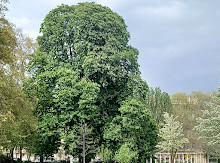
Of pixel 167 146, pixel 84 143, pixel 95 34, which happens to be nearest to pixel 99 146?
pixel 84 143

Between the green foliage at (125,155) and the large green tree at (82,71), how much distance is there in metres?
2.39

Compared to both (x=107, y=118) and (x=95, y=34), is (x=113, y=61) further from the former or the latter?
(x=107, y=118)

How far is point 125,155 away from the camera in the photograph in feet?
69.3

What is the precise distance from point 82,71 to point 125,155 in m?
7.85

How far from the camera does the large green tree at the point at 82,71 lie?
864 inches

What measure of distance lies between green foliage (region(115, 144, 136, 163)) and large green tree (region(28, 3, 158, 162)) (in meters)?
2.39

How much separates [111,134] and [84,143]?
7.38 ft

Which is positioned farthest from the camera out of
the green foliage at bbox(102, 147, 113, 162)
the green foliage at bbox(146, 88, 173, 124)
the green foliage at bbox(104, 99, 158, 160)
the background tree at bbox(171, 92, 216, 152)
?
the background tree at bbox(171, 92, 216, 152)

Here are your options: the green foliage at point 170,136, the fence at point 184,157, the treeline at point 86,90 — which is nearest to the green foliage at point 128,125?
the treeline at point 86,90

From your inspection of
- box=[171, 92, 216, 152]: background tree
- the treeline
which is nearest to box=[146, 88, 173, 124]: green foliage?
box=[171, 92, 216, 152]: background tree

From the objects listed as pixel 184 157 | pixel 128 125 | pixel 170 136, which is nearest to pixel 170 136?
pixel 170 136

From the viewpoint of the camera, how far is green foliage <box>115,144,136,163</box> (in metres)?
21.2

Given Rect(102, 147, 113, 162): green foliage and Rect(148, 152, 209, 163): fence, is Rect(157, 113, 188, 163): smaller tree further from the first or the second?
Rect(102, 147, 113, 162): green foliage

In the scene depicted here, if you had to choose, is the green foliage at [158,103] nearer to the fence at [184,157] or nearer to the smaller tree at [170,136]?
the smaller tree at [170,136]
